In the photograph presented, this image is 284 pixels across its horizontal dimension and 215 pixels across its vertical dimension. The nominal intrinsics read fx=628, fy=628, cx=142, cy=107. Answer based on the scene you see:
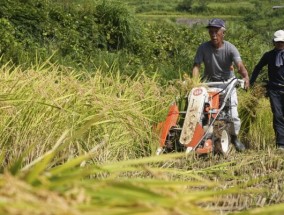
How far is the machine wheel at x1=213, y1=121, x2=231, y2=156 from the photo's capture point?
19.6 feet

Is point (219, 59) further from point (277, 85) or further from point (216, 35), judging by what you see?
point (277, 85)

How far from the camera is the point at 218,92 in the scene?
234 inches

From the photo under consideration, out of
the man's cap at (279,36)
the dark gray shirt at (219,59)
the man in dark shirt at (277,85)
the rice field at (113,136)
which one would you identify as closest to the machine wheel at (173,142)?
the rice field at (113,136)

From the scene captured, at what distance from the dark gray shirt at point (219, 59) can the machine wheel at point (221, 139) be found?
22.9 inches

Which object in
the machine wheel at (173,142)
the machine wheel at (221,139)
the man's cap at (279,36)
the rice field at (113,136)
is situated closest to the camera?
the rice field at (113,136)

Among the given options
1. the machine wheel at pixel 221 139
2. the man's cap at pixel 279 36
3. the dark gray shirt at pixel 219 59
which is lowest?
the machine wheel at pixel 221 139

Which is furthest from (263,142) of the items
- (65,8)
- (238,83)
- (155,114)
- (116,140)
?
(65,8)

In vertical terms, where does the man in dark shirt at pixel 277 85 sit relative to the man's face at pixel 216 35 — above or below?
below

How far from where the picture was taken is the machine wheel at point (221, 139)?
598 cm

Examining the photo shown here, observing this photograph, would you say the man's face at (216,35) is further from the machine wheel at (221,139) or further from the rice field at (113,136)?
the machine wheel at (221,139)

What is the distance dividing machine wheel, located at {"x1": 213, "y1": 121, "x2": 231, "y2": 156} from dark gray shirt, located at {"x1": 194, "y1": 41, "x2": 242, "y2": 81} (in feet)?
1.91

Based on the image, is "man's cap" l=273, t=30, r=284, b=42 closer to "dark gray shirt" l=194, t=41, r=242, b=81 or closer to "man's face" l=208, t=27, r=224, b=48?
"dark gray shirt" l=194, t=41, r=242, b=81

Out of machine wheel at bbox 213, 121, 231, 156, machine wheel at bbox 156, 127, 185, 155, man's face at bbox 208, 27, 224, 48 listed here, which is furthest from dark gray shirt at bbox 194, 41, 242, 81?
machine wheel at bbox 156, 127, 185, 155

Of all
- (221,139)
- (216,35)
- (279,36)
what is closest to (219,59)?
(216,35)
